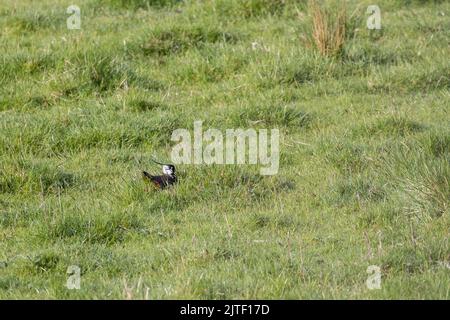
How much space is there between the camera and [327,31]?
1022 cm

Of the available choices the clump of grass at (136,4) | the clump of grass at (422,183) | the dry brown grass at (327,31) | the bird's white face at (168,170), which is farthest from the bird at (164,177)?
the clump of grass at (136,4)

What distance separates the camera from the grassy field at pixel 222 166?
6250mm

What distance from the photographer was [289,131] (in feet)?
29.9

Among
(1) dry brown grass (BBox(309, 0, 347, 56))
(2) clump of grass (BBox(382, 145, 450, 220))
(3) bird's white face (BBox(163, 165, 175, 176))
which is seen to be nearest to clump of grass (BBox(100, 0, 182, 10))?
(1) dry brown grass (BBox(309, 0, 347, 56))

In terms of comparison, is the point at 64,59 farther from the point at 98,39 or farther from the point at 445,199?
the point at 445,199

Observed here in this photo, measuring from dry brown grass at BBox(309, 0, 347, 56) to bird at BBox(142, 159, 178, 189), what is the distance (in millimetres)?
3143

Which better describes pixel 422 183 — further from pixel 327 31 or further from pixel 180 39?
pixel 180 39

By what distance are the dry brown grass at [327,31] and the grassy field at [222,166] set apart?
0.10 meters

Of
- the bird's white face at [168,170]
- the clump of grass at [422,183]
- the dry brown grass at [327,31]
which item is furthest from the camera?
the dry brown grass at [327,31]

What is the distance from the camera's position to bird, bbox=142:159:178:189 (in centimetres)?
756

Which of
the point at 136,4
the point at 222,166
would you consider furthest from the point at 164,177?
the point at 136,4

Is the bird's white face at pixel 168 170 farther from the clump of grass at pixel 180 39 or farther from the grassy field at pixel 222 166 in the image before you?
the clump of grass at pixel 180 39

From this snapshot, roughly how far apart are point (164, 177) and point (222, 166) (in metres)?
0.49

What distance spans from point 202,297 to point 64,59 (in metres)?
4.87
